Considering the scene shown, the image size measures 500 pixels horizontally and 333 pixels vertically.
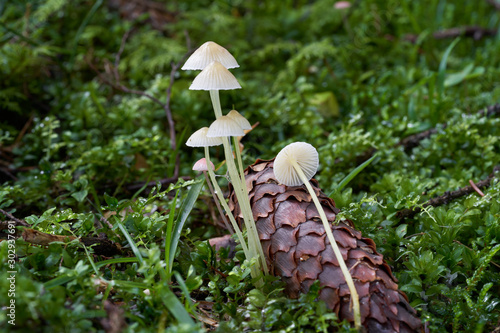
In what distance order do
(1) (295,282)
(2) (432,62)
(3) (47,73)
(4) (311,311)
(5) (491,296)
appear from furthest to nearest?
1. (2) (432,62)
2. (3) (47,73)
3. (5) (491,296)
4. (1) (295,282)
5. (4) (311,311)

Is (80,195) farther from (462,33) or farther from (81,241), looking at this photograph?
(462,33)

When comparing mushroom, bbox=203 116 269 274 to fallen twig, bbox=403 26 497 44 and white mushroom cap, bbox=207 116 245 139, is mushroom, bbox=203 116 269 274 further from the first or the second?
fallen twig, bbox=403 26 497 44

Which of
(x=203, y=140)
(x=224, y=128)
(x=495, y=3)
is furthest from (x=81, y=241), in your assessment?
(x=495, y=3)

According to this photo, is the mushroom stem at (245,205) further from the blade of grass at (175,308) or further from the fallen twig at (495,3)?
the fallen twig at (495,3)

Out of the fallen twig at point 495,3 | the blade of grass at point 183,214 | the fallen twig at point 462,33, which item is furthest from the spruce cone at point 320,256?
the fallen twig at point 495,3

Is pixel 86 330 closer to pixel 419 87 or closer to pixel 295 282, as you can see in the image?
pixel 295 282

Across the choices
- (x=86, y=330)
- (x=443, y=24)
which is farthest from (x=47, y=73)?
(x=443, y=24)
